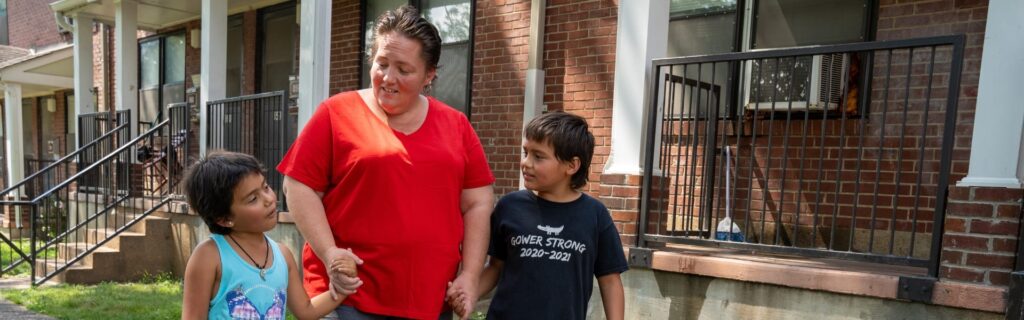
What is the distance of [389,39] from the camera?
1.79 m

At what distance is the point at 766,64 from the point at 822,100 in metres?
0.46

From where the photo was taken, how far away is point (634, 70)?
3.88 metres

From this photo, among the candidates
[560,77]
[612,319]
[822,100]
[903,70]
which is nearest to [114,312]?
[560,77]

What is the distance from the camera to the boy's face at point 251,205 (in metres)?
1.89

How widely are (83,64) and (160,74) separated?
3.28 feet

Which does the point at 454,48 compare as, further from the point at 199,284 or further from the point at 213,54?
the point at 199,284

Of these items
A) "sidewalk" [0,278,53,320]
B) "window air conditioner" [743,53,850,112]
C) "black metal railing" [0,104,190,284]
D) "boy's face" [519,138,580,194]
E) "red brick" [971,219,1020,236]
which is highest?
"window air conditioner" [743,53,850,112]

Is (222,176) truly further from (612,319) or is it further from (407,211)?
(612,319)

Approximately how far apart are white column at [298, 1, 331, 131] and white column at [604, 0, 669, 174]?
9.02 ft

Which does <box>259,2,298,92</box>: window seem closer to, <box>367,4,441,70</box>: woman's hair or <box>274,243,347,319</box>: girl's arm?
<box>274,243,347,319</box>: girl's arm

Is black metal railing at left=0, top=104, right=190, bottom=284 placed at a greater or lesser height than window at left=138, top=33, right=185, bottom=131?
lesser

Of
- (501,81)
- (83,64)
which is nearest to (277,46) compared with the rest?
(83,64)

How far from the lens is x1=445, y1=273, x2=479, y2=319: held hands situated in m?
1.89

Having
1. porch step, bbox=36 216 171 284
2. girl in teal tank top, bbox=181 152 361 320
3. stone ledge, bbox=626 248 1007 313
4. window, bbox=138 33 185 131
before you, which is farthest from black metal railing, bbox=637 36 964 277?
window, bbox=138 33 185 131
